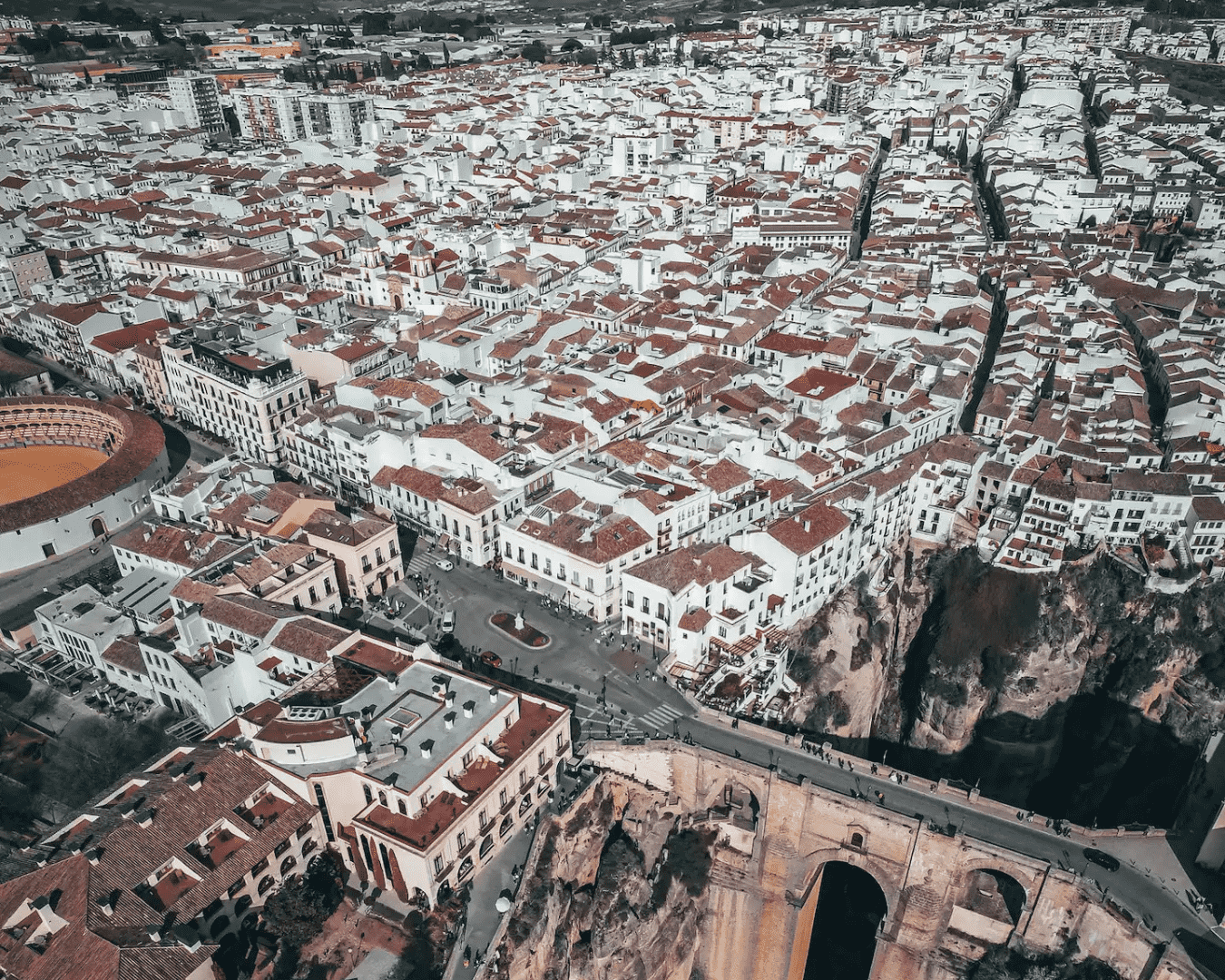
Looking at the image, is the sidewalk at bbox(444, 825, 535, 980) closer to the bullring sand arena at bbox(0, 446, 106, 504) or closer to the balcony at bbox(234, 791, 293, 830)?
the balcony at bbox(234, 791, 293, 830)

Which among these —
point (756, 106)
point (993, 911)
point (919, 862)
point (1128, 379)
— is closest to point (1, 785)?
point (919, 862)

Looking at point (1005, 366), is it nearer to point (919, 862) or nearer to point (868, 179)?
point (919, 862)

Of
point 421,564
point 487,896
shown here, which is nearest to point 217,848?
point 487,896

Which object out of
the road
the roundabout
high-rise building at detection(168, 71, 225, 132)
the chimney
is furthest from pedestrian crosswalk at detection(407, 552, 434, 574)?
high-rise building at detection(168, 71, 225, 132)

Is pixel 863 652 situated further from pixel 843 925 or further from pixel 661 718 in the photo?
pixel 661 718

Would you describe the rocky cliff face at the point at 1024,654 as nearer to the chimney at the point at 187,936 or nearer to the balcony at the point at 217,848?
the balcony at the point at 217,848

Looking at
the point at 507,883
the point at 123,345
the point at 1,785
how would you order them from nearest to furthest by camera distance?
the point at 507,883, the point at 1,785, the point at 123,345

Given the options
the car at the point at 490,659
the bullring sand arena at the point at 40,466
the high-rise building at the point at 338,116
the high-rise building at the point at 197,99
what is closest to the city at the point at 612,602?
the car at the point at 490,659
